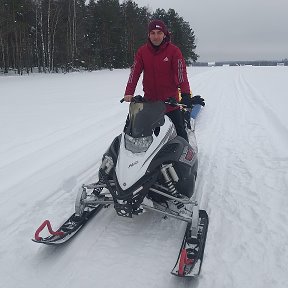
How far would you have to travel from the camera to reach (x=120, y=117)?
9.33 m

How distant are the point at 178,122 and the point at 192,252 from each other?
6.02 feet

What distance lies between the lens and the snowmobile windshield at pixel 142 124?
3396 mm

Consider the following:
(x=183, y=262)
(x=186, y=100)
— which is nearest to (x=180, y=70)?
(x=186, y=100)

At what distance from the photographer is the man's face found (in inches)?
162

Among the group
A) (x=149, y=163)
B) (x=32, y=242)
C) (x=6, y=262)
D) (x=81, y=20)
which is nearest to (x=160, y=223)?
(x=149, y=163)

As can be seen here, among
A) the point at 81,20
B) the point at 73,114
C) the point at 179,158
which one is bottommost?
the point at 73,114

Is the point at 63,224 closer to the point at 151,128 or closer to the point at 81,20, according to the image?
the point at 151,128

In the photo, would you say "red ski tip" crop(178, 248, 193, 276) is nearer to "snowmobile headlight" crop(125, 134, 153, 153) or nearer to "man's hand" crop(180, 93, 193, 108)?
"snowmobile headlight" crop(125, 134, 153, 153)

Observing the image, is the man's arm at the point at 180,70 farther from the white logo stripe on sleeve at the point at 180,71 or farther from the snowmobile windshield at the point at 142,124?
the snowmobile windshield at the point at 142,124

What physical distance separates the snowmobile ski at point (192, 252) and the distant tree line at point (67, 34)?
732 inches

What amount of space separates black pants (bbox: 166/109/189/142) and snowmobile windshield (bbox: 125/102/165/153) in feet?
1.98

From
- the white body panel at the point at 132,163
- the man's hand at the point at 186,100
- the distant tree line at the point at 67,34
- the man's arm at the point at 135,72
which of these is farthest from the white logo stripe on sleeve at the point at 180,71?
the distant tree line at the point at 67,34

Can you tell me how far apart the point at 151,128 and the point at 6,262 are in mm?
1825

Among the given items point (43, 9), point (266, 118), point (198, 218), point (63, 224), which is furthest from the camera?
point (43, 9)
